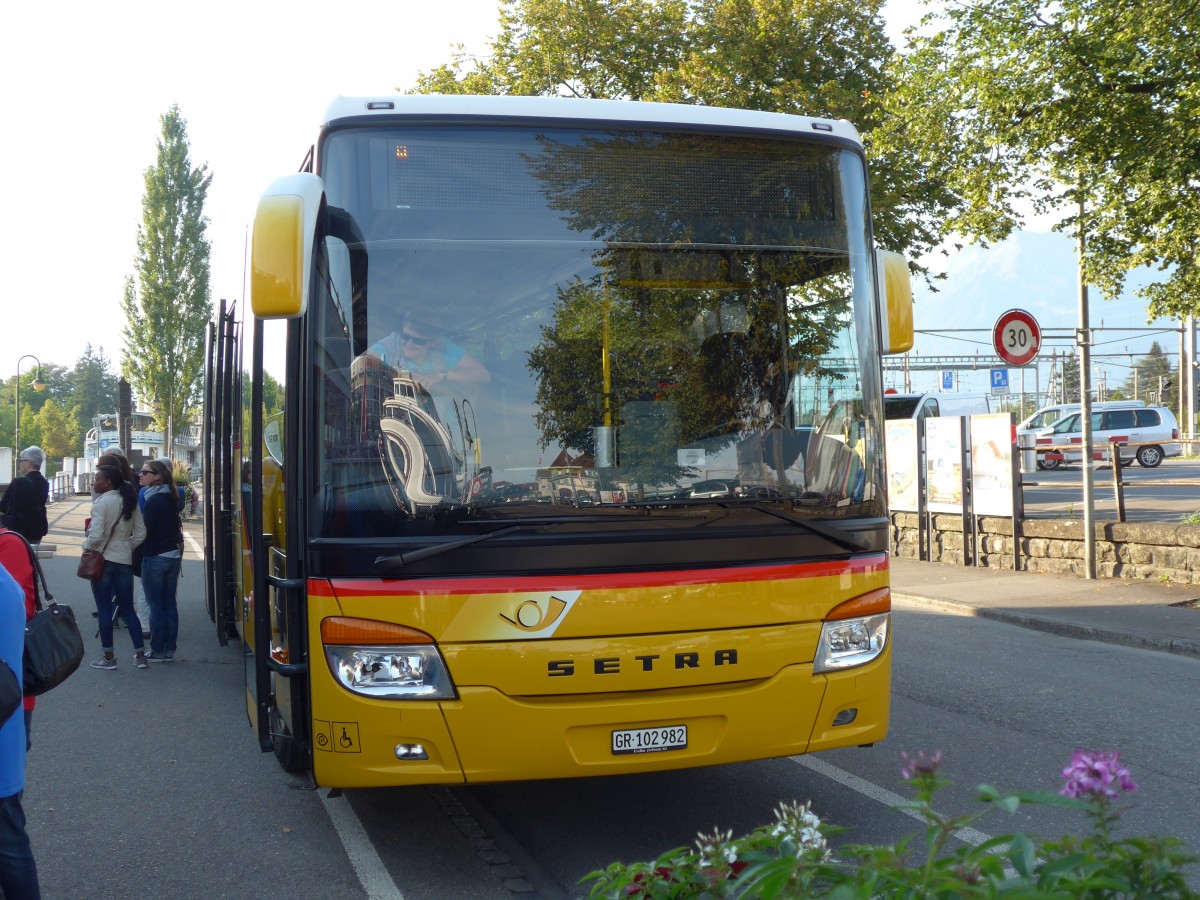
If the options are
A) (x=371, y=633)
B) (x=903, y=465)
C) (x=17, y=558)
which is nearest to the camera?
(x=371, y=633)

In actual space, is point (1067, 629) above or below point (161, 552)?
below

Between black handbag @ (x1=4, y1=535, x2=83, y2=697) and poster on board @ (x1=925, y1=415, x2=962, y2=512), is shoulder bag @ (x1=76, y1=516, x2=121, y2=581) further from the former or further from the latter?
poster on board @ (x1=925, y1=415, x2=962, y2=512)

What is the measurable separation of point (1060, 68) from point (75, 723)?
33.6ft

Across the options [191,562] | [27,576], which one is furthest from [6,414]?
[27,576]

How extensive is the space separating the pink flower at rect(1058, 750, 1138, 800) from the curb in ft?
28.6

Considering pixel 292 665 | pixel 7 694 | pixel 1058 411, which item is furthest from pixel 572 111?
pixel 1058 411

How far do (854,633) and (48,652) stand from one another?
3.04m

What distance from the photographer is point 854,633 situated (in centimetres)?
489

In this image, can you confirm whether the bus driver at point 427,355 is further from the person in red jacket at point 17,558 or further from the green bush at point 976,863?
the green bush at point 976,863

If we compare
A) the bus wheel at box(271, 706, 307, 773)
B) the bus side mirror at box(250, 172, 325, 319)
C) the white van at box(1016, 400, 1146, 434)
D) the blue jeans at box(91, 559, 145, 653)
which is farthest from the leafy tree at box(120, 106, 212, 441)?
the bus side mirror at box(250, 172, 325, 319)

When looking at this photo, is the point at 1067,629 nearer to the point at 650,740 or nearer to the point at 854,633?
the point at 854,633

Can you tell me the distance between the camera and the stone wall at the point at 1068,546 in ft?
43.4

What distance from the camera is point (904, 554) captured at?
719 inches

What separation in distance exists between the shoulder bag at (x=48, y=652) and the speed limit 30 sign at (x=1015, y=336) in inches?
474
